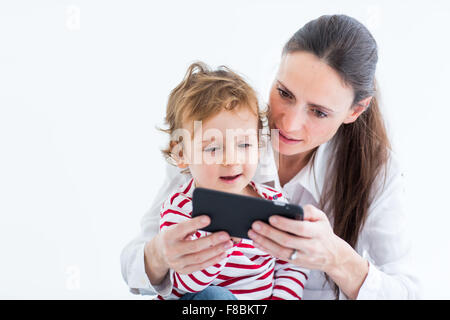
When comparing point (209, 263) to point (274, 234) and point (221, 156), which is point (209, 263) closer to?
point (274, 234)

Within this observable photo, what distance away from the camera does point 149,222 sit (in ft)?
6.95

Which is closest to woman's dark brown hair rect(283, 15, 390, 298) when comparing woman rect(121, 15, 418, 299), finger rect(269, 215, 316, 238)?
woman rect(121, 15, 418, 299)

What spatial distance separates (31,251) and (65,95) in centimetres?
112

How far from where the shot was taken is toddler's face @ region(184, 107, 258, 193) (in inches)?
64.4

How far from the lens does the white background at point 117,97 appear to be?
10.5 ft

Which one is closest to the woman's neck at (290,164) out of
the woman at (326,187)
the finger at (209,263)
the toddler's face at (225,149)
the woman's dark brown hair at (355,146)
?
the woman at (326,187)

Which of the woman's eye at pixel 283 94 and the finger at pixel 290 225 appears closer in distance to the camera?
the finger at pixel 290 225

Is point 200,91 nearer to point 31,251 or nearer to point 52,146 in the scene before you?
point 52,146

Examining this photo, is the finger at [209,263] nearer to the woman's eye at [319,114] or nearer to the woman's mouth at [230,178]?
the woman's mouth at [230,178]

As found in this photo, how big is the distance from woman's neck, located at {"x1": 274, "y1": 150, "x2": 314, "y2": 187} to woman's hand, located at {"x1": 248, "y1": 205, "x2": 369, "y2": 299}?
0.61 m

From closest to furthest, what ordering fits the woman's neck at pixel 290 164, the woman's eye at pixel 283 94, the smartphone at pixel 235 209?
the smartphone at pixel 235 209 → the woman's eye at pixel 283 94 → the woman's neck at pixel 290 164

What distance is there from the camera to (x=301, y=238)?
1480 millimetres

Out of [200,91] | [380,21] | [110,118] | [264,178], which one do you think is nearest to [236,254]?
[264,178]

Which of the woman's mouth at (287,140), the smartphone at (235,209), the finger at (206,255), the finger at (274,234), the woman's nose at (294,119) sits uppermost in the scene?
the woman's nose at (294,119)
